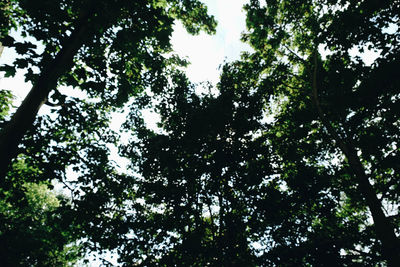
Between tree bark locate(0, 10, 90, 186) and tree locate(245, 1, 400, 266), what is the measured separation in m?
9.06

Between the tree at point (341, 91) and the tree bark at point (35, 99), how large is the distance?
29.7 ft

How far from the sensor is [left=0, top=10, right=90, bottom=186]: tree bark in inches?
149

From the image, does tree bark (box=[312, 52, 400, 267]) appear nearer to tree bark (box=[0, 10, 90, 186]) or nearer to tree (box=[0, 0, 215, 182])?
tree (box=[0, 0, 215, 182])

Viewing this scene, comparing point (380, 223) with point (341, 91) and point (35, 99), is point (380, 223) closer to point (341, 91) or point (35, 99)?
point (341, 91)

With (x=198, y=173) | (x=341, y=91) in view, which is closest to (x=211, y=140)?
(x=198, y=173)

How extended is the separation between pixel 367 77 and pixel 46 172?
1225 centimetres

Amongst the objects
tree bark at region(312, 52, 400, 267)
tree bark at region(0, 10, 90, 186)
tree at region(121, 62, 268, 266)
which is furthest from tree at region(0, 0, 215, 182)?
tree bark at region(312, 52, 400, 267)

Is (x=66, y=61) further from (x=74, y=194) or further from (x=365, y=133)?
(x=365, y=133)

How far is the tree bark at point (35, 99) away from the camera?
379cm

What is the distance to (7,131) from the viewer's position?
386 cm

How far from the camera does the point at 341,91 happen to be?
10906 millimetres

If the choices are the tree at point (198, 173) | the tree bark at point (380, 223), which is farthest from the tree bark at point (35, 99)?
the tree bark at point (380, 223)

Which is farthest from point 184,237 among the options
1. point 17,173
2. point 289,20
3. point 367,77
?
point 289,20

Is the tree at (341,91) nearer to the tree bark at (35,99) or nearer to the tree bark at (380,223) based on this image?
the tree bark at (380,223)
